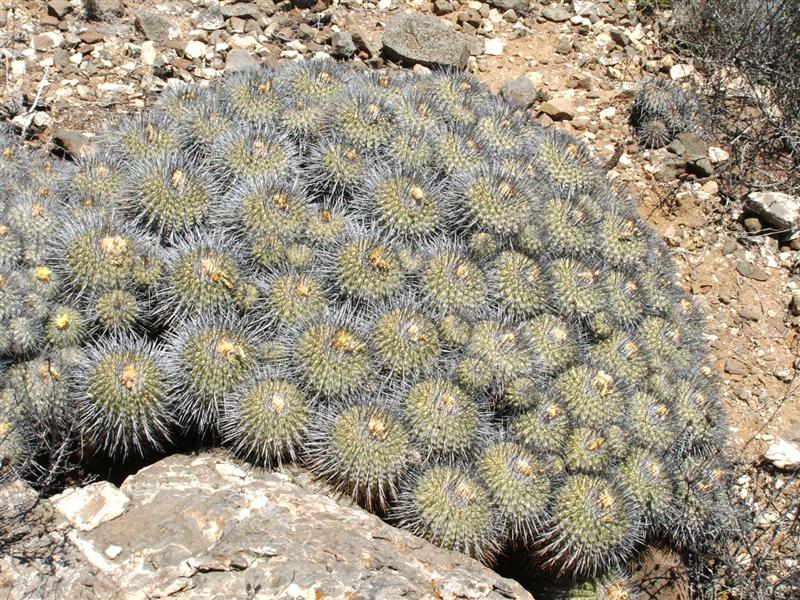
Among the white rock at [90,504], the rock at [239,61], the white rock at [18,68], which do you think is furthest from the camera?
the rock at [239,61]

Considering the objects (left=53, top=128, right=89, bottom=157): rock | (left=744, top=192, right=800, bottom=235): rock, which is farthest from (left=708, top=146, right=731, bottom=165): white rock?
(left=53, top=128, right=89, bottom=157): rock

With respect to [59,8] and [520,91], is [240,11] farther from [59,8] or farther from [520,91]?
[520,91]

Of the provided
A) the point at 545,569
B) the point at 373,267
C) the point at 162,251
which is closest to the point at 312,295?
the point at 373,267

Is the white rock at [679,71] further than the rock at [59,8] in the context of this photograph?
Yes

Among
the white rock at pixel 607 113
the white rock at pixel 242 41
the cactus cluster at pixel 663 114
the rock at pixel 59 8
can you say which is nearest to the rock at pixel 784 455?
the cactus cluster at pixel 663 114

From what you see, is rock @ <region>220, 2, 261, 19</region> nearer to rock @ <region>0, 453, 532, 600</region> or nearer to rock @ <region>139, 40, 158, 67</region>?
rock @ <region>139, 40, 158, 67</region>

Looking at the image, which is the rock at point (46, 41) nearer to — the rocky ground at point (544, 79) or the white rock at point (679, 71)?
the rocky ground at point (544, 79)
